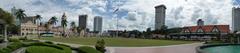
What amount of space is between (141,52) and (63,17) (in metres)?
100

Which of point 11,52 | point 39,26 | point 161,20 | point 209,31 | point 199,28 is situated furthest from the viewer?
point 161,20

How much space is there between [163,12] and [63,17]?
220ft

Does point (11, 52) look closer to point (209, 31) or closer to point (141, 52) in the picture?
point (141, 52)

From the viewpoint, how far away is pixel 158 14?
618 ft

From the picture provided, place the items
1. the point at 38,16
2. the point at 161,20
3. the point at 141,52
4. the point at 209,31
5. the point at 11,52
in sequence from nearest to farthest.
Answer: the point at 11,52 < the point at 141,52 < the point at 209,31 < the point at 38,16 < the point at 161,20

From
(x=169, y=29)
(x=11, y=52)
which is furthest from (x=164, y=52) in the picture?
(x=169, y=29)

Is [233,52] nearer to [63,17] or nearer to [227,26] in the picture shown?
[227,26]

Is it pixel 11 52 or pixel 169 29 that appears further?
pixel 169 29

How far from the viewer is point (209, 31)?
4811 inches

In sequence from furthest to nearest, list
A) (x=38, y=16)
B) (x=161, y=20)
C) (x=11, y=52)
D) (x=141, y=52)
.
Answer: (x=161, y=20), (x=38, y=16), (x=141, y=52), (x=11, y=52)

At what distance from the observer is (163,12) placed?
605 feet

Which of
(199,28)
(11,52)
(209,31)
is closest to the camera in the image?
(11,52)

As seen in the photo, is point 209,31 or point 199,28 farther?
point 199,28

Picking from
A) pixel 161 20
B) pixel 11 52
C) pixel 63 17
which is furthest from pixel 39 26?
pixel 11 52
